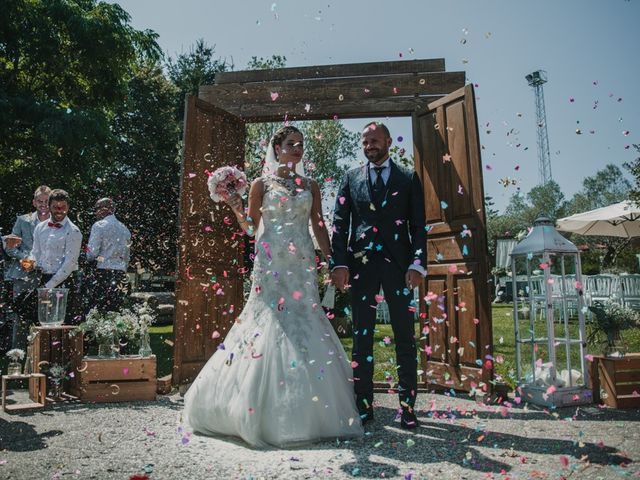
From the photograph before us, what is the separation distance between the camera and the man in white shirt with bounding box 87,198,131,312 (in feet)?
19.6

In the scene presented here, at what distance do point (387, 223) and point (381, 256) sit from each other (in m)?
0.25

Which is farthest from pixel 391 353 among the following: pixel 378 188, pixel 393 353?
pixel 378 188

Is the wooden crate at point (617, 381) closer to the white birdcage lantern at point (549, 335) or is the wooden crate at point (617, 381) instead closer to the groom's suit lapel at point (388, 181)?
the white birdcage lantern at point (549, 335)

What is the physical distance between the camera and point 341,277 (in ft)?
12.4

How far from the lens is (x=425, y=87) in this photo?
5758 mm

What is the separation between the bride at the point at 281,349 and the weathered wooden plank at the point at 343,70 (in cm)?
219

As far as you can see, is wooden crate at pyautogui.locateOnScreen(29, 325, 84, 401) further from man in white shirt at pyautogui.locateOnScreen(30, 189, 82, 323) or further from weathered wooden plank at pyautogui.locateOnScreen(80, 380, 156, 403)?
man in white shirt at pyautogui.locateOnScreen(30, 189, 82, 323)

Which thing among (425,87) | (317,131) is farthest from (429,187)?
(317,131)

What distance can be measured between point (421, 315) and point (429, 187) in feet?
4.43

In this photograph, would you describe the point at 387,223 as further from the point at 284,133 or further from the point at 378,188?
the point at 284,133

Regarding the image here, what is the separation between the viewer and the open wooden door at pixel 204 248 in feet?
17.4

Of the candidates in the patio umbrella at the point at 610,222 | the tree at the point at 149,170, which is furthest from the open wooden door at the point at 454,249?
the tree at the point at 149,170

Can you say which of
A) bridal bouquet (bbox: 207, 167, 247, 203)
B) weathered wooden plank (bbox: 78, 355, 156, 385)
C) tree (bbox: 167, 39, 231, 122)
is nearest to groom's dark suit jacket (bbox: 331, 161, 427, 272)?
bridal bouquet (bbox: 207, 167, 247, 203)

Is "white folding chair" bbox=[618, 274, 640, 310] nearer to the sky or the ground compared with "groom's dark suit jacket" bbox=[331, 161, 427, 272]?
nearer to the ground
